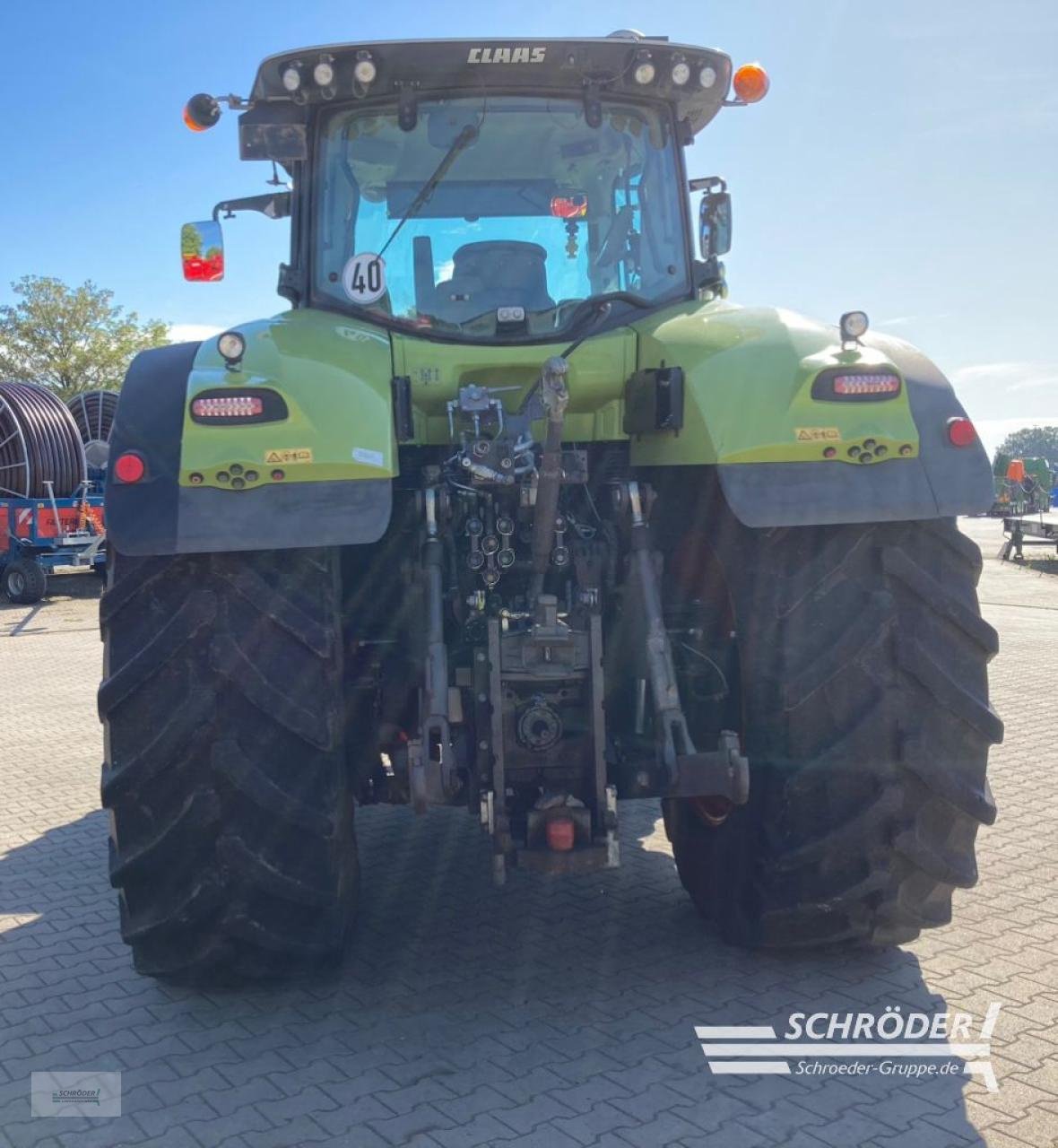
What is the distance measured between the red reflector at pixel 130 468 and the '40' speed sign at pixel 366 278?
47.3 inches

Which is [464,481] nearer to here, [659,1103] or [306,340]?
[306,340]

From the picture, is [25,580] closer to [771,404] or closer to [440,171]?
[440,171]

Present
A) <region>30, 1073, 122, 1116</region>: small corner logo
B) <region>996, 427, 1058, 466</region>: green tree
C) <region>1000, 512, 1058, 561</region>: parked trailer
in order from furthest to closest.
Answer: <region>996, 427, 1058, 466</region>: green tree < <region>1000, 512, 1058, 561</region>: parked trailer < <region>30, 1073, 122, 1116</region>: small corner logo

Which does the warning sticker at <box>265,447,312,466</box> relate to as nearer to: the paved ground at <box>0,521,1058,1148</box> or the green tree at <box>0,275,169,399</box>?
the paved ground at <box>0,521,1058,1148</box>

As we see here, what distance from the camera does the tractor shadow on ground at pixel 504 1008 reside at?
10.1 feet

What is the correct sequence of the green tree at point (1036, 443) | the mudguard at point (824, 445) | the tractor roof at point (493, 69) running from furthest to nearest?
the green tree at point (1036, 443) → the tractor roof at point (493, 69) → the mudguard at point (824, 445)

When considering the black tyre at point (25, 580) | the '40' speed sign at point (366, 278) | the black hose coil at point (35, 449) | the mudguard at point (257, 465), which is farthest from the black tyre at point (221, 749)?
the black hose coil at point (35, 449)

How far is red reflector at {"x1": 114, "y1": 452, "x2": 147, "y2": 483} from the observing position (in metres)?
3.29

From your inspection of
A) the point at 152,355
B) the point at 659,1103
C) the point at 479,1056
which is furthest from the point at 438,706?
the point at 152,355

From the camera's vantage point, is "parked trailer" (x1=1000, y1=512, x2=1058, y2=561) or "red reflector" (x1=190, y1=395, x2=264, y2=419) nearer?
"red reflector" (x1=190, y1=395, x2=264, y2=419)

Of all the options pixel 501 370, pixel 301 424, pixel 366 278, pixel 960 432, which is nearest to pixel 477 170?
pixel 366 278

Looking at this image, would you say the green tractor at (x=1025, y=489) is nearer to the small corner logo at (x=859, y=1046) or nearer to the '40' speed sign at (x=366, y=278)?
the '40' speed sign at (x=366, y=278)

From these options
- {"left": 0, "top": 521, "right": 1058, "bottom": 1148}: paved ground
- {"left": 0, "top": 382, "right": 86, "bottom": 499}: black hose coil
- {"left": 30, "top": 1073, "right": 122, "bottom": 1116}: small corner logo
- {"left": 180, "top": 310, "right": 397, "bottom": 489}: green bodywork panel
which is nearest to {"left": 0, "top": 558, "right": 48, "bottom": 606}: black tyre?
{"left": 0, "top": 382, "right": 86, "bottom": 499}: black hose coil

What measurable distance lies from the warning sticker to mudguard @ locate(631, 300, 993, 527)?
1.14m
